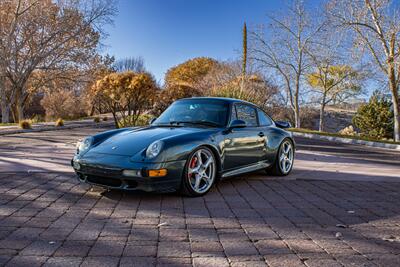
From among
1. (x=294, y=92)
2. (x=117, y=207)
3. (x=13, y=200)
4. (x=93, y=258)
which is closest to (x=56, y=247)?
(x=93, y=258)

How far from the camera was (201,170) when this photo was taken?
469cm

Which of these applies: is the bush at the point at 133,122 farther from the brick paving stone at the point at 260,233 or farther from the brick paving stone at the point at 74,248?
the brick paving stone at the point at 74,248

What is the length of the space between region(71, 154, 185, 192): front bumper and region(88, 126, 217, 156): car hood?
122mm

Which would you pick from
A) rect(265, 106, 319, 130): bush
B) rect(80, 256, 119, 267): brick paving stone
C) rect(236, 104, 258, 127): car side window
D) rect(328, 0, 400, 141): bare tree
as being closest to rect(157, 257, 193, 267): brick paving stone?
rect(80, 256, 119, 267): brick paving stone

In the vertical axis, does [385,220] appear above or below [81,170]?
below

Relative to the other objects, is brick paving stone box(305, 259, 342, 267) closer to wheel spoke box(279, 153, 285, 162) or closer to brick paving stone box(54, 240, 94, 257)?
brick paving stone box(54, 240, 94, 257)

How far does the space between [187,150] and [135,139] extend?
2.32 feet

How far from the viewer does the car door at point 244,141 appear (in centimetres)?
514

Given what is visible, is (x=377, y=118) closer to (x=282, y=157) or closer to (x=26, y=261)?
(x=282, y=157)

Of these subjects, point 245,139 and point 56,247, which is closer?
point 56,247

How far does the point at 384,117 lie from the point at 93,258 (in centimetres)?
3119

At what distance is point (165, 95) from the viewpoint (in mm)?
16703

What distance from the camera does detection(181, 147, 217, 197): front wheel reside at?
4.47 metres

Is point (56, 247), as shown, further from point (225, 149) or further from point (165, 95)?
point (165, 95)
